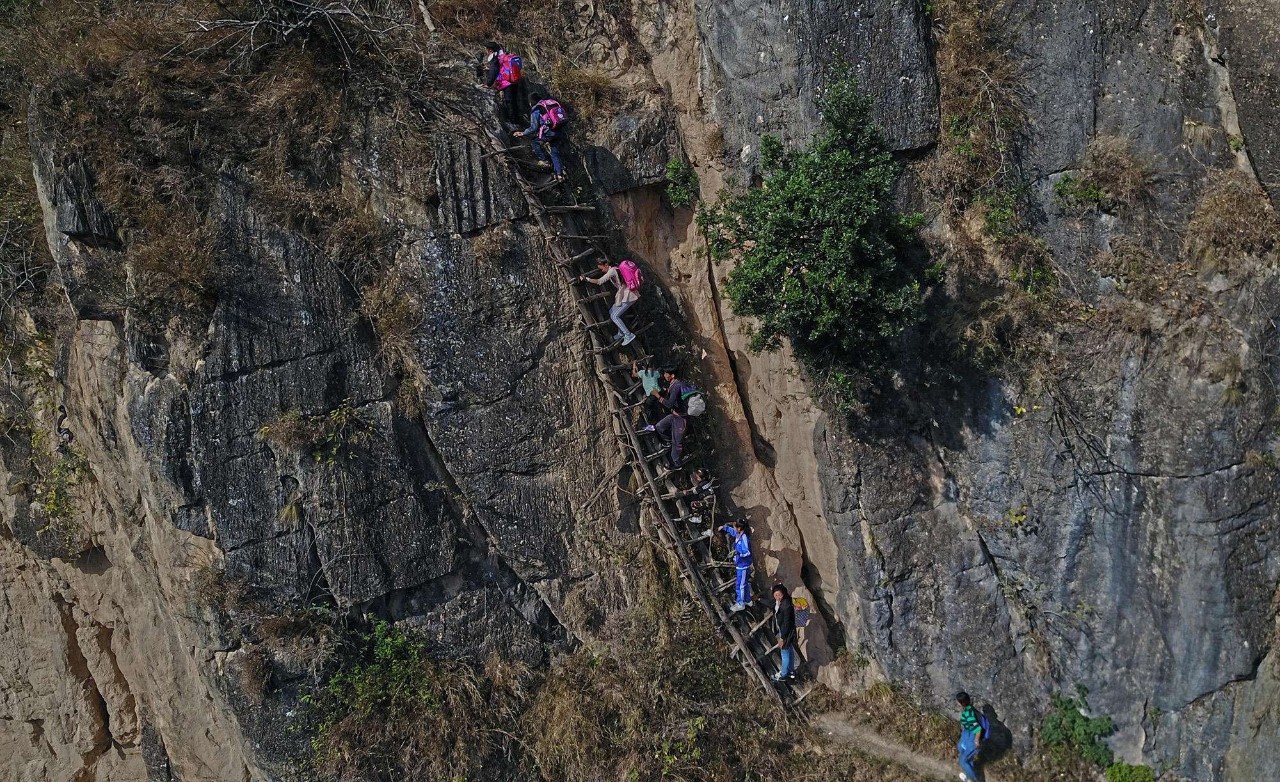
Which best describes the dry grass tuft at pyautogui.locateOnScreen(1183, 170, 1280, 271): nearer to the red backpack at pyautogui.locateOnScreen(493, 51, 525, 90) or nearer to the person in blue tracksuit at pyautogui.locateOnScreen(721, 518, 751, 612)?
the person in blue tracksuit at pyautogui.locateOnScreen(721, 518, 751, 612)

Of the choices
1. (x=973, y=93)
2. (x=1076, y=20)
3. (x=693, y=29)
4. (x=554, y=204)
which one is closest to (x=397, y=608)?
(x=554, y=204)

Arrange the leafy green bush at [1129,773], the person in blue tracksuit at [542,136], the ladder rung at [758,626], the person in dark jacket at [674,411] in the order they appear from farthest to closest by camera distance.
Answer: the ladder rung at [758,626] < the person in dark jacket at [674,411] < the person in blue tracksuit at [542,136] < the leafy green bush at [1129,773]

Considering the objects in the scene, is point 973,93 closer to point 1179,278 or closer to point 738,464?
point 1179,278

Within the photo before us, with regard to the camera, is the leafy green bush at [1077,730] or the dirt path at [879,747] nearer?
the leafy green bush at [1077,730]

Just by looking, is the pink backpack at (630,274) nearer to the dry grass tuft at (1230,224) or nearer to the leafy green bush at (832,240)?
the leafy green bush at (832,240)

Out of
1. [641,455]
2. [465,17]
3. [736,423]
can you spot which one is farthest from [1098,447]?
[465,17]

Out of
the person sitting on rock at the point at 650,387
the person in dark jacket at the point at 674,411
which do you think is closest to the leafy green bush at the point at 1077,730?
the person in dark jacket at the point at 674,411

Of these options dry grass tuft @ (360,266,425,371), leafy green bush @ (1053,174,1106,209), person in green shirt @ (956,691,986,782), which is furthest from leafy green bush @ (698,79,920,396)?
person in green shirt @ (956,691,986,782)
